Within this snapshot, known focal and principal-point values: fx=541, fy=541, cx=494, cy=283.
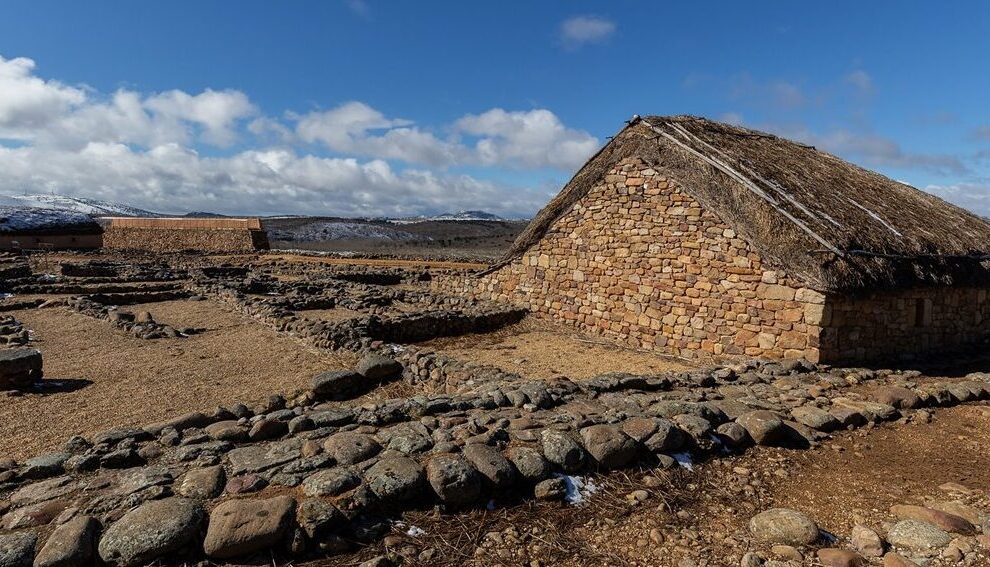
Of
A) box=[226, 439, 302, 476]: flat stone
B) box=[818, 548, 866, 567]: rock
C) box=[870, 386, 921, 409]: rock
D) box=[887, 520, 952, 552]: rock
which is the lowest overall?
box=[818, 548, 866, 567]: rock

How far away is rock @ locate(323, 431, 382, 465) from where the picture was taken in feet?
15.6

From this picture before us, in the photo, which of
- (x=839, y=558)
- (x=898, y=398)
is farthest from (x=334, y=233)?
(x=839, y=558)

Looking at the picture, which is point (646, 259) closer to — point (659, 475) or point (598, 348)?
point (598, 348)

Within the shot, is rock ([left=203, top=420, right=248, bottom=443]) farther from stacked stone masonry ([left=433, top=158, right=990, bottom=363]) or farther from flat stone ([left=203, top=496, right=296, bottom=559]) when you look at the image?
stacked stone masonry ([left=433, top=158, right=990, bottom=363])

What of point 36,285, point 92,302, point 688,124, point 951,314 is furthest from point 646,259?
point 36,285

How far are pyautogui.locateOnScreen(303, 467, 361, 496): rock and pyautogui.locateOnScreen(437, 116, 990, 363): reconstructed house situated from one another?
28.7 ft

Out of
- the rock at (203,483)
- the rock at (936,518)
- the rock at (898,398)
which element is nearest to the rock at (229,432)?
the rock at (203,483)

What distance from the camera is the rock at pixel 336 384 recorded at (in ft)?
28.2

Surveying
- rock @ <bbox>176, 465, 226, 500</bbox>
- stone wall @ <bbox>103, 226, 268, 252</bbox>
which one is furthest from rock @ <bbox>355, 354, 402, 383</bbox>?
stone wall @ <bbox>103, 226, 268, 252</bbox>

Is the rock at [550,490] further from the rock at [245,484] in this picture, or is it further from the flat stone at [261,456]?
the rock at [245,484]

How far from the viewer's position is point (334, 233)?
82750 millimetres

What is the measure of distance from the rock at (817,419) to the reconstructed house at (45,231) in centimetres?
5029

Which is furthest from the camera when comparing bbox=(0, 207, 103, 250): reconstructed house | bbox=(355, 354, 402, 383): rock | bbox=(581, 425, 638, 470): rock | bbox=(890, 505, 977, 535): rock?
bbox=(0, 207, 103, 250): reconstructed house

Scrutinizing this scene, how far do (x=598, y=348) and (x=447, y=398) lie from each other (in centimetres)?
702
